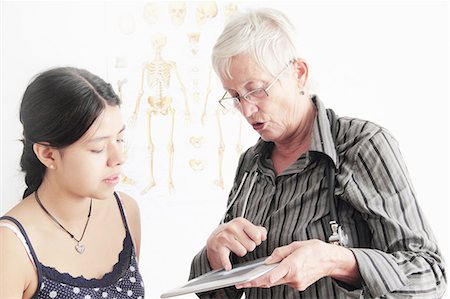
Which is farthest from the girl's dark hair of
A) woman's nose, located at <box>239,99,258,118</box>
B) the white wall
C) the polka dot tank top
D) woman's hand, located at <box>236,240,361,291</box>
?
the white wall

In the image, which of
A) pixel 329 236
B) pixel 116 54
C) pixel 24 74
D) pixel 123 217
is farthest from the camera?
pixel 116 54

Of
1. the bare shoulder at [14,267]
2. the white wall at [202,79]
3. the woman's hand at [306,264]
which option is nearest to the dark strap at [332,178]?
the woman's hand at [306,264]

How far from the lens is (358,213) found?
4.57 feet

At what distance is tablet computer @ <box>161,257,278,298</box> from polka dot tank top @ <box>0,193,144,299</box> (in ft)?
1.24

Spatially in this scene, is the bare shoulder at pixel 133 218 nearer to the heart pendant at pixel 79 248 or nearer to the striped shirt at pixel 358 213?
the heart pendant at pixel 79 248

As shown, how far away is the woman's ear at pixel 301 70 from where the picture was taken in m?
1.52

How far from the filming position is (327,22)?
2.79 m

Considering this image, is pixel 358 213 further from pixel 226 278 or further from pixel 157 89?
pixel 157 89

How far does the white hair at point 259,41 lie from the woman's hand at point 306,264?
47 centimetres

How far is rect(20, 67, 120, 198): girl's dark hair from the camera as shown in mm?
1550

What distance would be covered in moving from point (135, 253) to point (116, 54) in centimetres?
103

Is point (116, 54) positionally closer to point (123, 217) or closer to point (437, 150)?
point (123, 217)

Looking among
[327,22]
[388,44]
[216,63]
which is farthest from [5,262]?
[388,44]

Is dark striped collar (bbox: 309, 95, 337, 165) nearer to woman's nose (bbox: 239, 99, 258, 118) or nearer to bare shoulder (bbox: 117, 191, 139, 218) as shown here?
woman's nose (bbox: 239, 99, 258, 118)
